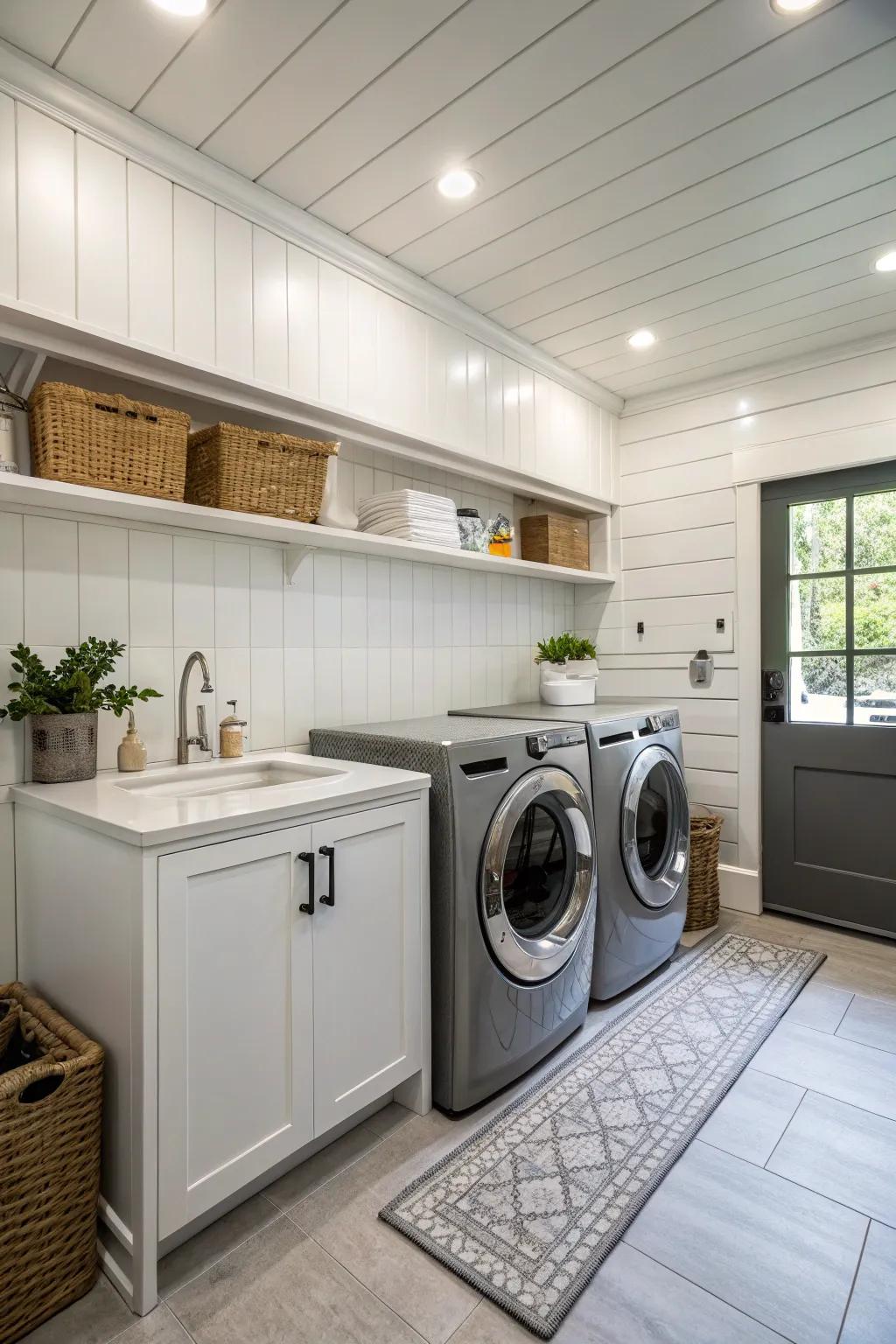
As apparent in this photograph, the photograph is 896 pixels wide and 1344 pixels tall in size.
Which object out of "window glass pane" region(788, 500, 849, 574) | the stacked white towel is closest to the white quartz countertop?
the stacked white towel

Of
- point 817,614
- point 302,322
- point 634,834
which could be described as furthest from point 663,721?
point 302,322

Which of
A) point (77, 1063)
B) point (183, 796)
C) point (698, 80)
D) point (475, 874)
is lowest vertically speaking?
point (77, 1063)

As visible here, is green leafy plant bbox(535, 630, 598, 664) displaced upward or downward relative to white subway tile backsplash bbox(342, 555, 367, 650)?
downward

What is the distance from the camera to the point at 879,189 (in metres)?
1.91

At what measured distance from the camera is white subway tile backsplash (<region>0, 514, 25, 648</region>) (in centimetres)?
166

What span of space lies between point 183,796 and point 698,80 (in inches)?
78.6

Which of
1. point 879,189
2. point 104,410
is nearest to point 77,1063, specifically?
point 104,410

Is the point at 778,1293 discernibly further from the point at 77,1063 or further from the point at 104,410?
the point at 104,410

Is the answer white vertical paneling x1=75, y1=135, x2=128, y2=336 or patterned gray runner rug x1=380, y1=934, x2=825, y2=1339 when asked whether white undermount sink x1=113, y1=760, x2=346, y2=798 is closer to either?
patterned gray runner rug x1=380, y1=934, x2=825, y2=1339

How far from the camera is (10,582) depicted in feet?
5.50

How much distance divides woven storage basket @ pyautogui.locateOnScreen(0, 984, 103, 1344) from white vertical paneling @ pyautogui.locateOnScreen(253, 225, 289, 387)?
5.36 ft

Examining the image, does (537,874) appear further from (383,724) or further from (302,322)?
(302,322)

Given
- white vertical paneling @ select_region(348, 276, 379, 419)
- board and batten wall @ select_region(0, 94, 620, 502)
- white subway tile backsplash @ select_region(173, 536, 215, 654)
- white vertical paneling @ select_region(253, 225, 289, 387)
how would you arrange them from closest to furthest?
board and batten wall @ select_region(0, 94, 620, 502) → white vertical paneling @ select_region(253, 225, 289, 387) → white subway tile backsplash @ select_region(173, 536, 215, 654) → white vertical paneling @ select_region(348, 276, 379, 419)

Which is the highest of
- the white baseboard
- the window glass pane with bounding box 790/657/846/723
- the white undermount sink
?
the window glass pane with bounding box 790/657/846/723
